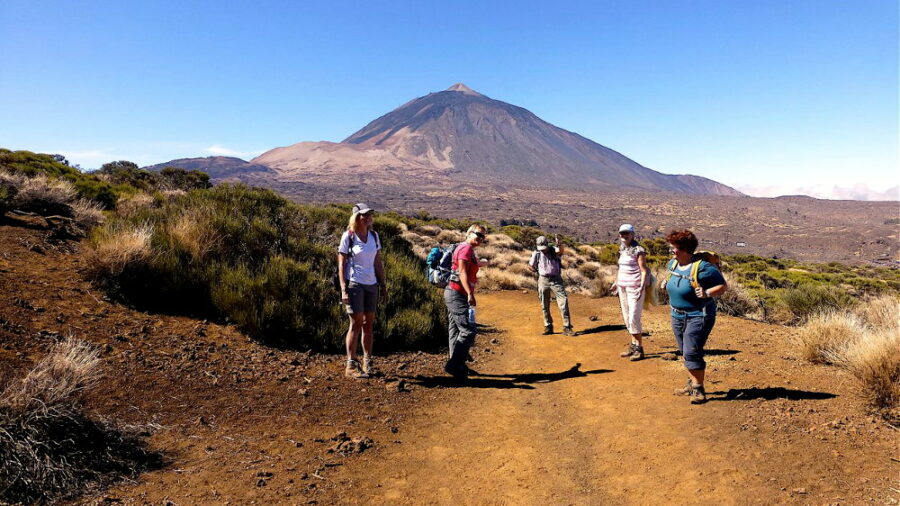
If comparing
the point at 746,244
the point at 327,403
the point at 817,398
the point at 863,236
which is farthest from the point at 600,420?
the point at 863,236

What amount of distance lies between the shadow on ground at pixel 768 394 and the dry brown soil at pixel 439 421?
19 mm

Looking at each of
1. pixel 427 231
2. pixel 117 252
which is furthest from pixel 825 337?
pixel 427 231

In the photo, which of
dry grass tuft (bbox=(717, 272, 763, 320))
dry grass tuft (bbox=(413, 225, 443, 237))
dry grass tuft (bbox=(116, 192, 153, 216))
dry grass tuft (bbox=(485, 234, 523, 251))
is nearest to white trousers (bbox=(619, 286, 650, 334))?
dry grass tuft (bbox=(717, 272, 763, 320))

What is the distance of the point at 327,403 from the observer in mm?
4547

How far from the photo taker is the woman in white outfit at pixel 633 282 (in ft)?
19.5

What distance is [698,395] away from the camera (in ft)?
14.8

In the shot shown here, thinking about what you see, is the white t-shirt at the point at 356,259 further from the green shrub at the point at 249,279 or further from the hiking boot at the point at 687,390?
the hiking boot at the point at 687,390

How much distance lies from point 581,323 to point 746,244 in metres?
73.9

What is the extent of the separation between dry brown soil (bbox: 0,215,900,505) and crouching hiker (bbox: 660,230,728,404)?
45cm

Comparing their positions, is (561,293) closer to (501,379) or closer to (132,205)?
(501,379)

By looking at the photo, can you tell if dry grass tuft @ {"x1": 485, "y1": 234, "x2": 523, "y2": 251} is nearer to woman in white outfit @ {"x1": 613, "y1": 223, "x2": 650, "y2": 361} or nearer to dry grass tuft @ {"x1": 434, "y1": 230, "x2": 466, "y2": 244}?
dry grass tuft @ {"x1": 434, "y1": 230, "x2": 466, "y2": 244}

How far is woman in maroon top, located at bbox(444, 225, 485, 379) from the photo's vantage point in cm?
516

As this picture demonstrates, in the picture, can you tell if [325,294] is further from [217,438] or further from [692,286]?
[692,286]

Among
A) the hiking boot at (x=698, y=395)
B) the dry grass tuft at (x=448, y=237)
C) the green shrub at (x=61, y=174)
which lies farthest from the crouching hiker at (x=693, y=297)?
the dry grass tuft at (x=448, y=237)
